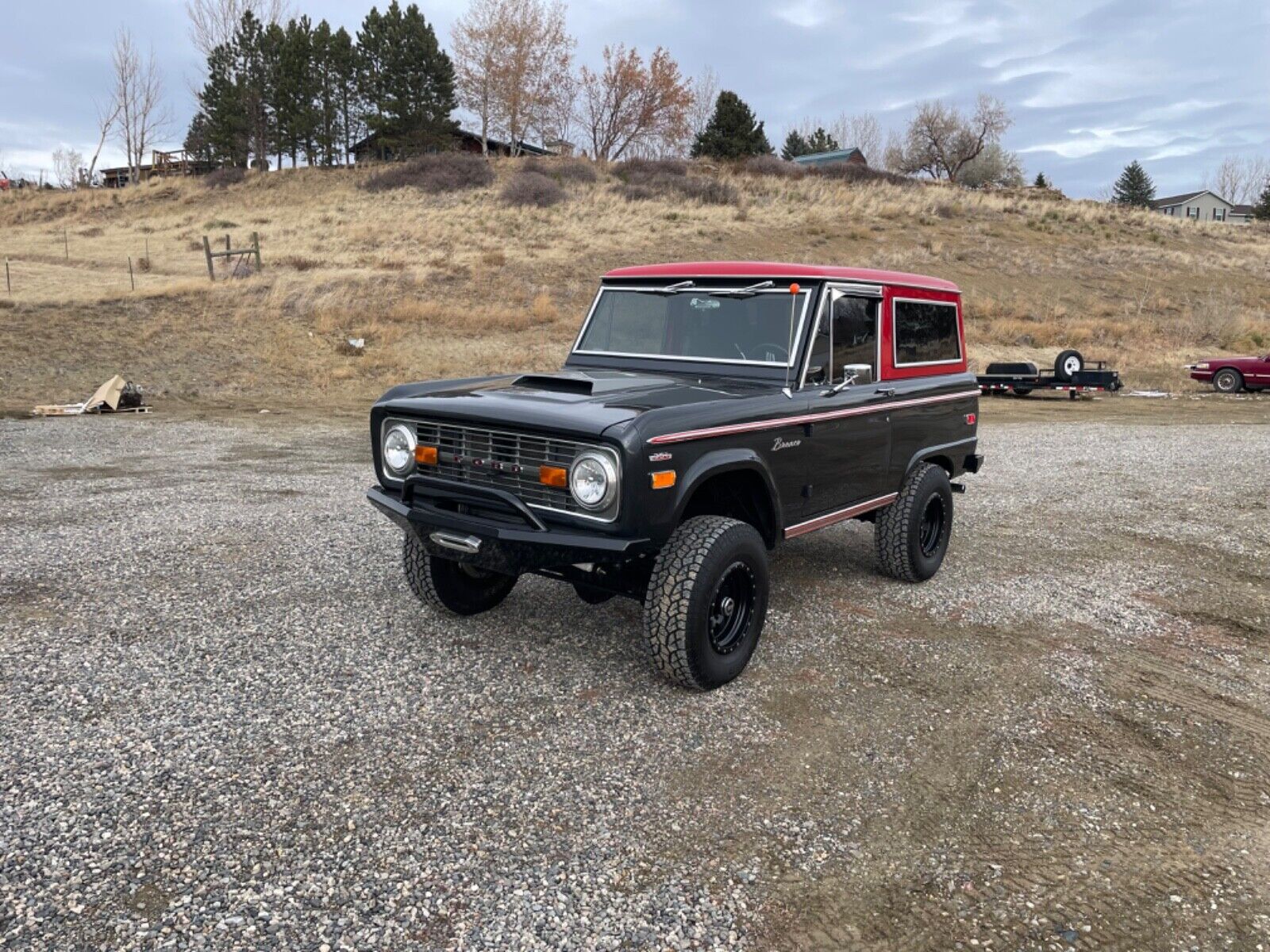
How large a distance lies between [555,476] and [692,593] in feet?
2.60

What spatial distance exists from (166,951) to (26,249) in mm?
38914

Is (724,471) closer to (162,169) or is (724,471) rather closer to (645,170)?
(645,170)

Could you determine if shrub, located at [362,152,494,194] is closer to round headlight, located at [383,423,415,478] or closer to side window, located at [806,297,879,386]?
side window, located at [806,297,879,386]

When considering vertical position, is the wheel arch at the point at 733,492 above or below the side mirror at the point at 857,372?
below

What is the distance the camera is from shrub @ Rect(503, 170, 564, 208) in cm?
3722

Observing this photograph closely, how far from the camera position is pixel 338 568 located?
616 cm

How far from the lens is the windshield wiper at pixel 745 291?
16.6ft

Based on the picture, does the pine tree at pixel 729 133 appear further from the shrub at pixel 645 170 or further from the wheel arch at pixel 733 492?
the wheel arch at pixel 733 492

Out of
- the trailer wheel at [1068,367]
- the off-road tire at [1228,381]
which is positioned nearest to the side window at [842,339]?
the trailer wheel at [1068,367]

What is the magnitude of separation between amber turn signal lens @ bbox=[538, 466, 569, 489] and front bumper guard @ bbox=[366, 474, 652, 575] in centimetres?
16

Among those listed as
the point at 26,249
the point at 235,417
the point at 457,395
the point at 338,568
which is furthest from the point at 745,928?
the point at 26,249

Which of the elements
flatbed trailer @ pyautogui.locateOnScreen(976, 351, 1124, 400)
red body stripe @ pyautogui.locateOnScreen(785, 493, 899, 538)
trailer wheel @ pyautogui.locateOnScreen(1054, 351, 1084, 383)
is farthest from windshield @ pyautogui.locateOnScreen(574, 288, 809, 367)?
trailer wheel @ pyautogui.locateOnScreen(1054, 351, 1084, 383)

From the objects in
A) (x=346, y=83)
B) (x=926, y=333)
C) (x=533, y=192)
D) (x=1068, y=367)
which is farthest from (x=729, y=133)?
(x=926, y=333)

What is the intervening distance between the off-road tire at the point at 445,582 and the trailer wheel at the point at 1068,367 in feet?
59.9
